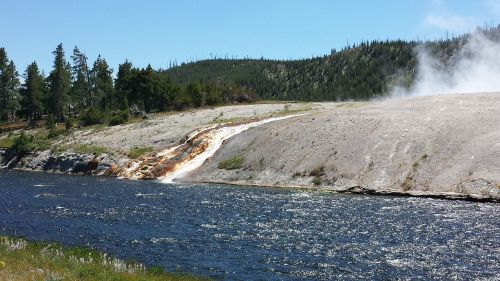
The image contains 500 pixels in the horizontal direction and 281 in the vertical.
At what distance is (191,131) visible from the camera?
77.2 meters

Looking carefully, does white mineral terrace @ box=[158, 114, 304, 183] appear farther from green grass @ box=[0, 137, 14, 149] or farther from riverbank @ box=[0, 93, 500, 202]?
green grass @ box=[0, 137, 14, 149]

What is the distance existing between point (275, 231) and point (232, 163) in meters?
31.3

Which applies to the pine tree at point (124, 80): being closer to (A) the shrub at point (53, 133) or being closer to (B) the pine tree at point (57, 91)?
(B) the pine tree at point (57, 91)

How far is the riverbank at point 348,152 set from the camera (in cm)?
4697

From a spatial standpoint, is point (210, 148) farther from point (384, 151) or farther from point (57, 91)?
point (57, 91)

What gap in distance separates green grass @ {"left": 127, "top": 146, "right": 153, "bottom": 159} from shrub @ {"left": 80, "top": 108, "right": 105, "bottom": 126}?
3175cm

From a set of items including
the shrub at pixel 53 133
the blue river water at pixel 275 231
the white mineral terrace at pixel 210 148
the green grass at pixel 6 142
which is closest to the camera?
the blue river water at pixel 275 231

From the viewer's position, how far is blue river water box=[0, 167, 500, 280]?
22984 millimetres

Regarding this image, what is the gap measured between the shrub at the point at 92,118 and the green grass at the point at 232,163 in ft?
160

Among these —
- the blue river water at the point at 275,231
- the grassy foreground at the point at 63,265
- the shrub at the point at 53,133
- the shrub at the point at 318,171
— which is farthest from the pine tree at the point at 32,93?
the grassy foreground at the point at 63,265

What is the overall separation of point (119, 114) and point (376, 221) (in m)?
74.8

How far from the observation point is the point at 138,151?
7325 centimetres

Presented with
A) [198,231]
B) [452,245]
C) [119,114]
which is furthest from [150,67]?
[452,245]

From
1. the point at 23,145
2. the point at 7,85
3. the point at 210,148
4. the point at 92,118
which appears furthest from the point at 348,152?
the point at 7,85
